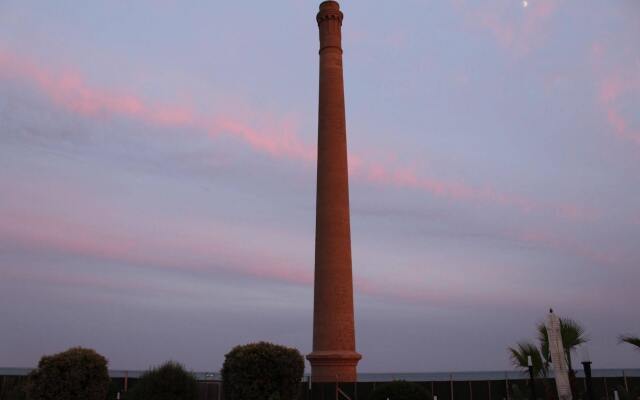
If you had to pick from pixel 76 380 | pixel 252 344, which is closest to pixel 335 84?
pixel 252 344

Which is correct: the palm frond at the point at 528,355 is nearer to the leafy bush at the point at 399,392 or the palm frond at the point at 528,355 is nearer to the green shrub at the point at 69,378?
the leafy bush at the point at 399,392

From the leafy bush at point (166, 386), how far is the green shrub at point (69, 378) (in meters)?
1.82

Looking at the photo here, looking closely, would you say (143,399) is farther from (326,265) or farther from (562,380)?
(562,380)

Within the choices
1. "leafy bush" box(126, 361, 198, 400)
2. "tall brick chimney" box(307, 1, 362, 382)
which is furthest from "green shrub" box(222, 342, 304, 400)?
"tall brick chimney" box(307, 1, 362, 382)

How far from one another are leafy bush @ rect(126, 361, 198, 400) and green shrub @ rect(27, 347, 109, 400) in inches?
71.8

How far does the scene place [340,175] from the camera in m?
30.8

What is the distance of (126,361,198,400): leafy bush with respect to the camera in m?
23.9

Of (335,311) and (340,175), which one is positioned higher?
(340,175)

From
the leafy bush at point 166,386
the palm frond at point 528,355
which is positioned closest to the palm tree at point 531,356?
the palm frond at point 528,355

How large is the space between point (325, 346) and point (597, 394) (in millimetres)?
13715

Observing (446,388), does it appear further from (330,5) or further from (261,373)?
(330,5)

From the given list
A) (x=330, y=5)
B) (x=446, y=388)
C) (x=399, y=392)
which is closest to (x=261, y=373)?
(x=399, y=392)

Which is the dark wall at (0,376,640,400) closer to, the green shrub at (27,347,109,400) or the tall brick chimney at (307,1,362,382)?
the tall brick chimney at (307,1,362,382)

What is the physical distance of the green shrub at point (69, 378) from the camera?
972 inches
